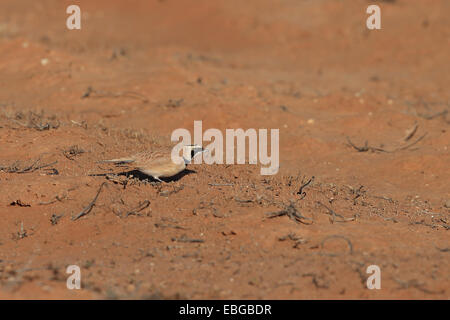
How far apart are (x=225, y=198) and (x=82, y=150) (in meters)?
1.99

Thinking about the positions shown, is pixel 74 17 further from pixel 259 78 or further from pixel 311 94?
pixel 311 94

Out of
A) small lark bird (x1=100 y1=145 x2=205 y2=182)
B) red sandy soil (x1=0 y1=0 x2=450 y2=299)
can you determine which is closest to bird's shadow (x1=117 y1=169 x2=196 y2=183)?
red sandy soil (x1=0 y1=0 x2=450 y2=299)

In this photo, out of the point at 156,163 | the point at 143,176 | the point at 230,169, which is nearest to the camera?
the point at 156,163

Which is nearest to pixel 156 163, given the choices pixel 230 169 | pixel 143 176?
pixel 143 176

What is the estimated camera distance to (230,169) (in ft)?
23.2

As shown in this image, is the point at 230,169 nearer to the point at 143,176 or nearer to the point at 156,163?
the point at 143,176

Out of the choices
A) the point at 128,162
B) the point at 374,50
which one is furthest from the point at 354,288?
the point at 374,50

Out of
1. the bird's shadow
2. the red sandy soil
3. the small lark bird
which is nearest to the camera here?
the red sandy soil

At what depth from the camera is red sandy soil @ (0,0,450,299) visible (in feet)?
15.3

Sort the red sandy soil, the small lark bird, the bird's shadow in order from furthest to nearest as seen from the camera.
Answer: the bird's shadow < the small lark bird < the red sandy soil

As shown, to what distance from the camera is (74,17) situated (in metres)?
18.3

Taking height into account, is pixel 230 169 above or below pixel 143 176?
above

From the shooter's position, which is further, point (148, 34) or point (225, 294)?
point (148, 34)

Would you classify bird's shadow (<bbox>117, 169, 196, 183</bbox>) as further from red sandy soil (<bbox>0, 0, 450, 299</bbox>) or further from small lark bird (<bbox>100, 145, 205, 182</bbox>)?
small lark bird (<bbox>100, 145, 205, 182</bbox>)
